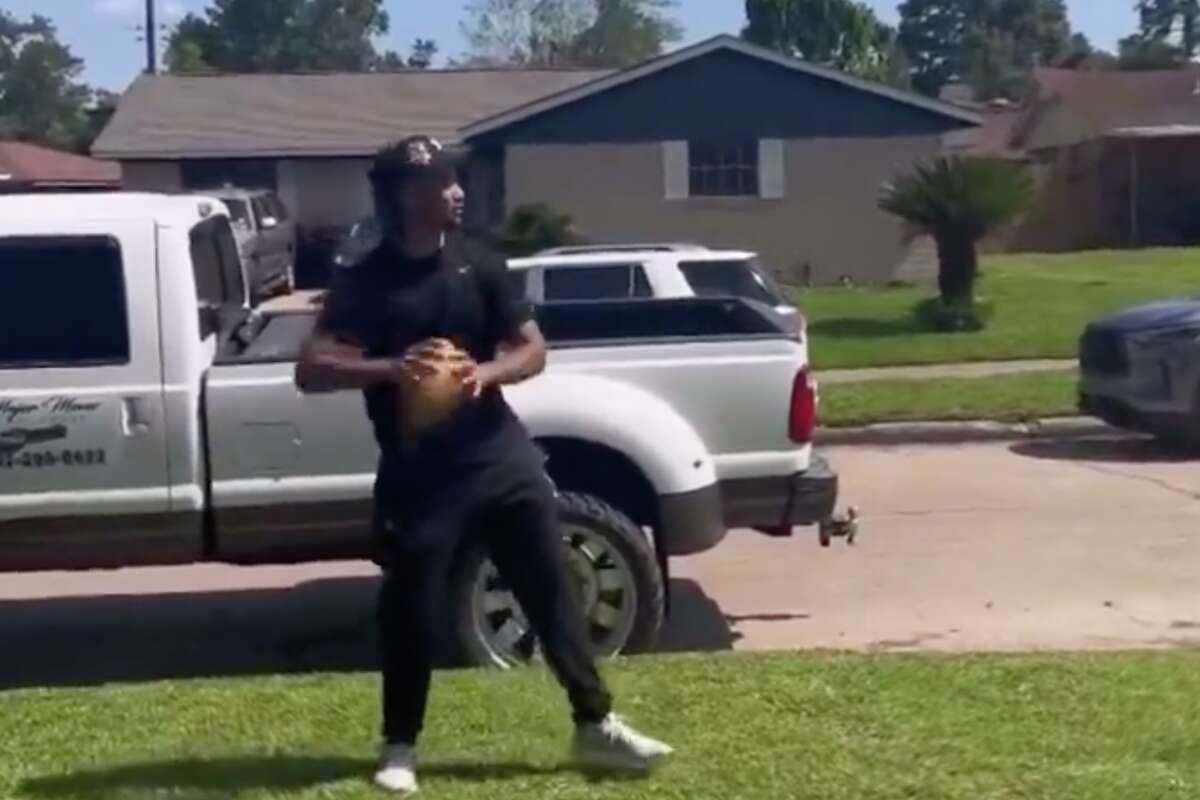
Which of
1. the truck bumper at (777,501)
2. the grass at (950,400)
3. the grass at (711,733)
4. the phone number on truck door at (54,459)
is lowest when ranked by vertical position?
the grass at (950,400)

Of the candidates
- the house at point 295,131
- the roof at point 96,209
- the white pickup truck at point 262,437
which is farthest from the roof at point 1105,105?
the roof at point 96,209

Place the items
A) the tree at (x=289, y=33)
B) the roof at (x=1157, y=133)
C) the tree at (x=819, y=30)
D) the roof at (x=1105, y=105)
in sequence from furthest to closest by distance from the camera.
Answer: the tree at (x=289, y=33), the tree at (x=819, y=30), the roof at (x=1105, y=105), the roof at (x=1157, y=133)

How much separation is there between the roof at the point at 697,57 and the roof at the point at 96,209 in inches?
1015

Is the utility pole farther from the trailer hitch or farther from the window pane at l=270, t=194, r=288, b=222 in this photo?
the trailer hitch

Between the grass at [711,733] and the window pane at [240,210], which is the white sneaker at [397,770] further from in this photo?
the window pane at [240,210]

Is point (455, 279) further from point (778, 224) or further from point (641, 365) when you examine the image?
point (778, 224)

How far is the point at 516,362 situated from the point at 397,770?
1.13m

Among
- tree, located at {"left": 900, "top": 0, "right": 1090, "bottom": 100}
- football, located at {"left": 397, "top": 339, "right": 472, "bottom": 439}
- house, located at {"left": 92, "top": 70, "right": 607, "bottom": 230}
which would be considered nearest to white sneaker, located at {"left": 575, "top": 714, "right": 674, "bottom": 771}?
football, located at {"left": 397, "top": 339, "right": 472, "bottom": 439}

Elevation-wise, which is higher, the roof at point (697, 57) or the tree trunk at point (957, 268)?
the roof at point (697, 57)

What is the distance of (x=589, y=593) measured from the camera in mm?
8617

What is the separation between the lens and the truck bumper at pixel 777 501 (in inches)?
354

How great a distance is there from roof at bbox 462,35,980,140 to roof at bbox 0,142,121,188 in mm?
15140

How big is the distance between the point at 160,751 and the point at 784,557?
537cm

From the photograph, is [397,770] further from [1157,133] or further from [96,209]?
[1157,133]
